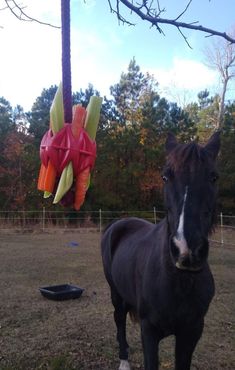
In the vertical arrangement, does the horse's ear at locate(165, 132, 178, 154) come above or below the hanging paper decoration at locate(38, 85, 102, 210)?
above

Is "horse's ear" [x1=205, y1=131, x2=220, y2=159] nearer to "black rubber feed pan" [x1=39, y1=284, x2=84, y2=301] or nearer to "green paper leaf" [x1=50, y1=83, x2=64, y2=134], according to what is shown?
"green paper leaf" [x1=50, y1=83, x2=64, y2=134]

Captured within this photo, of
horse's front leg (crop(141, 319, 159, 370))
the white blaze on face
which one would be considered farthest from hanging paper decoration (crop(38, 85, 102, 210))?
horse's front leg (crop(141, 319, 159, 370))

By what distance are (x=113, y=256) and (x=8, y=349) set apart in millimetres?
1418

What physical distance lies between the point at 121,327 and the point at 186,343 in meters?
1.43

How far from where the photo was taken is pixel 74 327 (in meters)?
4.58

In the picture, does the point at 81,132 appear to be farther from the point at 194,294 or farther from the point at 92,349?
the point at 92,349

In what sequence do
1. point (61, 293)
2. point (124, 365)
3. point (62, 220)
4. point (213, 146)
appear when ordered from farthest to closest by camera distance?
point (62, 220), point (61, 293), point (124, 365), point (213, 146)

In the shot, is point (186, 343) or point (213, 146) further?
point (186, 343)

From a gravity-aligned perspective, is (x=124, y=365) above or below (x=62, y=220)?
below

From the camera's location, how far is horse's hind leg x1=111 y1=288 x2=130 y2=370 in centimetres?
360

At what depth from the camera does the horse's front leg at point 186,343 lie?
2.46 metres

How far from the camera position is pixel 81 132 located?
167cm

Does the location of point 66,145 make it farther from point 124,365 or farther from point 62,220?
point 62,220

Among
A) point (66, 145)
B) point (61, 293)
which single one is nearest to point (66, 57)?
point (66, 145)
